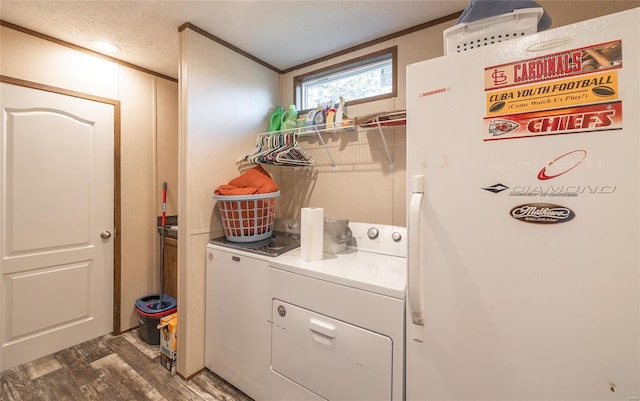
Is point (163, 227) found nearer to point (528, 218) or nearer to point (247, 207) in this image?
point (247, 207)

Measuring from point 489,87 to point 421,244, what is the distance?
1.93 feet

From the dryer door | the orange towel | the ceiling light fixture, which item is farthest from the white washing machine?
the ceiling light fixture

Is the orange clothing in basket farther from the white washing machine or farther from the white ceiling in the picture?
the white ceiling

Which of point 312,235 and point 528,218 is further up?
point 528,218

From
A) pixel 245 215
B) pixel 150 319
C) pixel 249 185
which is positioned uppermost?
pixel 249 185

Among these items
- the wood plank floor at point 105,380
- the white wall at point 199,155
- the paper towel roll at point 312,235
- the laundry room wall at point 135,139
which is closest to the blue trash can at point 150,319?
the wood plank floor at point 105,380

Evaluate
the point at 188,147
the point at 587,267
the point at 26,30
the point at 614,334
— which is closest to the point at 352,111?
the point at 188,147

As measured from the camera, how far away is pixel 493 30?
0.98 meters

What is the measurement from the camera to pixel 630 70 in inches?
28.1

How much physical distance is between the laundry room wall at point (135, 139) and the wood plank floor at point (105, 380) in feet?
1.32

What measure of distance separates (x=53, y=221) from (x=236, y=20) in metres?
2.01

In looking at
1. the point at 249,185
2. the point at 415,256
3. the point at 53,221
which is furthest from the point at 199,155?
the point at 415,256

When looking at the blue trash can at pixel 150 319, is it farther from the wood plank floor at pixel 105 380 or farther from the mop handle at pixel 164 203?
the mop handle at pixel 164 203

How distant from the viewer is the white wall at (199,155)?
70.6 inches
